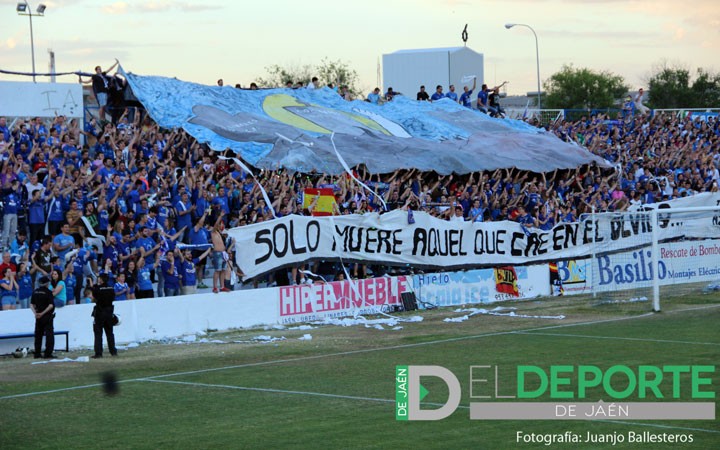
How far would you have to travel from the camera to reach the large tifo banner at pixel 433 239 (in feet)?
86.7

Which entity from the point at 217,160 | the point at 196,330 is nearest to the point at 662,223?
the point at 217,160

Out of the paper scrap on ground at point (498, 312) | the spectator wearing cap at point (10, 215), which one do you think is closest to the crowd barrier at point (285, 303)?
the paper scrap on ground at point (498, 312)

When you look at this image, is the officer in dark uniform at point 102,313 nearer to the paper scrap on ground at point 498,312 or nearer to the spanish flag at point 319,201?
the spanish flag at point 319,201

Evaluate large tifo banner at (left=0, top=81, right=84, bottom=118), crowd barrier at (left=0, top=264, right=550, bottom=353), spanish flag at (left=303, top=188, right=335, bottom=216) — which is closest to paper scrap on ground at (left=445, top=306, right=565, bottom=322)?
crowd barrier at (left=0, top=264, right=550, bottom=353)

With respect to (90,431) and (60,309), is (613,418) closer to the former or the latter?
(90,431)

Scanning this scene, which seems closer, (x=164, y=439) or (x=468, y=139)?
(x=164, y=439)

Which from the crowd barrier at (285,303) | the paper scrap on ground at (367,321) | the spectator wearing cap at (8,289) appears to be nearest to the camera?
the spectator wearing cap at (8,289)

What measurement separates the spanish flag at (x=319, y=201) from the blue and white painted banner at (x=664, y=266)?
27.9 ft

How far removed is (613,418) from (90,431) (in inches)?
255

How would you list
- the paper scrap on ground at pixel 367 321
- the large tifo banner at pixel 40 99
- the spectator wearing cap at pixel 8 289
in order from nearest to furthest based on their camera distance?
the spectator wearing cap at pixel 8 289 < the paper scrap on ground at pixel 367 321 < the large tifo banner at pixel 40 99

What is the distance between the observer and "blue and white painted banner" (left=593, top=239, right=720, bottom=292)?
3064 cm

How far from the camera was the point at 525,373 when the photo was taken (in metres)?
16.9

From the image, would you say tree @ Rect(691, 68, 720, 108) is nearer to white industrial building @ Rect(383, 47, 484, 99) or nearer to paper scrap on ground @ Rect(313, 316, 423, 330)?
white industrial building @ Rect(383, 47, 484, 99)

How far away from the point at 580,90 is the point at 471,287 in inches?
3195
